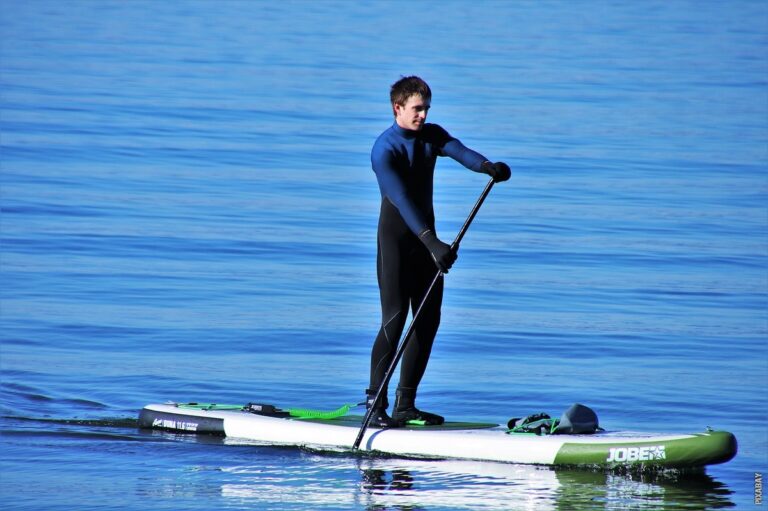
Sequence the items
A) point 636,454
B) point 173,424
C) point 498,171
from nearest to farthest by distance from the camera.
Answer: point 636,454, point 498,171, point 173,424

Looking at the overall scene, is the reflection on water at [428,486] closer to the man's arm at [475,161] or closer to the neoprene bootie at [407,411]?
the neoprene bootie at [407,411]

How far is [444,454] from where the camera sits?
773 cm

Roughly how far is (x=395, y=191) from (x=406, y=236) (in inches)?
11.9

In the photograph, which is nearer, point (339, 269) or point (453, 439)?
point (453, 439)

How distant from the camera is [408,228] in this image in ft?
25.7

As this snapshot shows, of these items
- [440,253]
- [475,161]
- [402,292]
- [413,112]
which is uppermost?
[413,112]

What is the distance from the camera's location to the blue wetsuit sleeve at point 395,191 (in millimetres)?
7586

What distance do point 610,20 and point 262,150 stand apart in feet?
89.7

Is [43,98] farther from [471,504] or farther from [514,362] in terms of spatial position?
[471,504]

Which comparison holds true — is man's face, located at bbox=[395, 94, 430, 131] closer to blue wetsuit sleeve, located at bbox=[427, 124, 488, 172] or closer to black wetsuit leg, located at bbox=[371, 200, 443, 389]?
blue wetsuit sleeve, located at bbox=[427, 124, 488, 172]

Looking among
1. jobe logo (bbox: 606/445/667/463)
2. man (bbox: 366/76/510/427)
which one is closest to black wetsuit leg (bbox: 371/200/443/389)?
man (bbox: 366/76/510/427)

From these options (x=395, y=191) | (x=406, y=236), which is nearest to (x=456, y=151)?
(x=395, y=191)

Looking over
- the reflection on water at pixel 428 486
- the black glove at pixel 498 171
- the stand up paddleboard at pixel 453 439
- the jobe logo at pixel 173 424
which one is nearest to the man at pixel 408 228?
the black glove at pixel 498 171

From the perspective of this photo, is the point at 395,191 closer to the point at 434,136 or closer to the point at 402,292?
the point at 434,136
